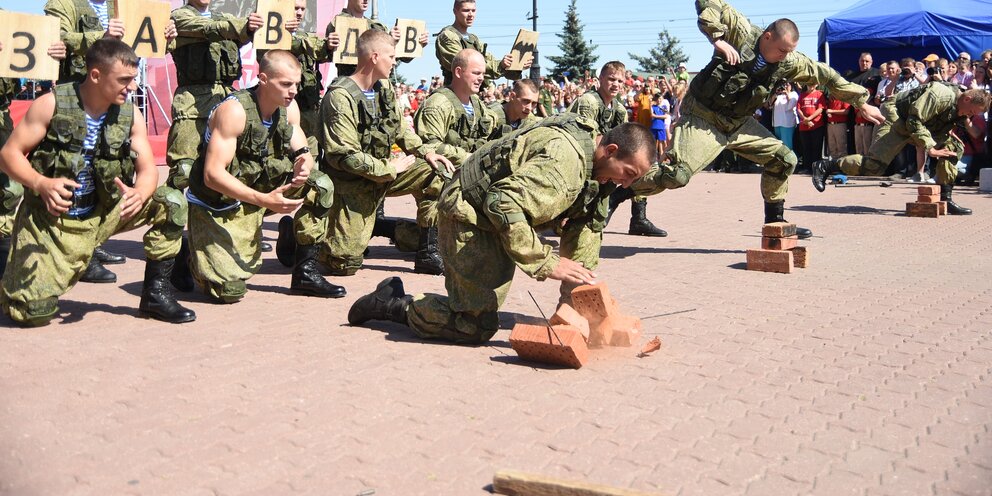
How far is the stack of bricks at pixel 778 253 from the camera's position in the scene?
329 inches

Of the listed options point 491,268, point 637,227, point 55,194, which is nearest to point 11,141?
point 55,194

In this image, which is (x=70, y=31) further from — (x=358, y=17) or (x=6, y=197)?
(x=358, y=17)

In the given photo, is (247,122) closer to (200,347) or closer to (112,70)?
(112,70)

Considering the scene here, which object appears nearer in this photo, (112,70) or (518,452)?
(518,452)

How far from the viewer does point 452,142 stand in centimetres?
860

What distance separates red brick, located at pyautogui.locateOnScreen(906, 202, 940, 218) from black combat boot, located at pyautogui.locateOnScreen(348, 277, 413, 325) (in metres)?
8.69

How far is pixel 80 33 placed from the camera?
24.7 ft

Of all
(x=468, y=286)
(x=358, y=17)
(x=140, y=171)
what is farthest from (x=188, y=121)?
(x=468, y=286)

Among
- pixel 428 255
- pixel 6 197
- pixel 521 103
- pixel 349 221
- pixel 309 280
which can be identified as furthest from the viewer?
pixel 521 103

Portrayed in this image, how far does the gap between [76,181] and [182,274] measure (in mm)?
1439

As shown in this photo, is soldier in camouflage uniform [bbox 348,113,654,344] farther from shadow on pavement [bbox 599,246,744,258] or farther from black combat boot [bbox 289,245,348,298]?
shadow on pavement [bbox 599,246,744,258]

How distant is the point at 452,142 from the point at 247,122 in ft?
7.72

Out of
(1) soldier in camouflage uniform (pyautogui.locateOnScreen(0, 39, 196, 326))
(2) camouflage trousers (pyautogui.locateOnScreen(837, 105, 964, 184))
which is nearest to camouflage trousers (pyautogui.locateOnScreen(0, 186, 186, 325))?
(1) soldier in camouflage uniform (pyautogui.locateOnScreen(0, 39, 196, 326))

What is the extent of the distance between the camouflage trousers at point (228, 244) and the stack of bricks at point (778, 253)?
12.2ft
